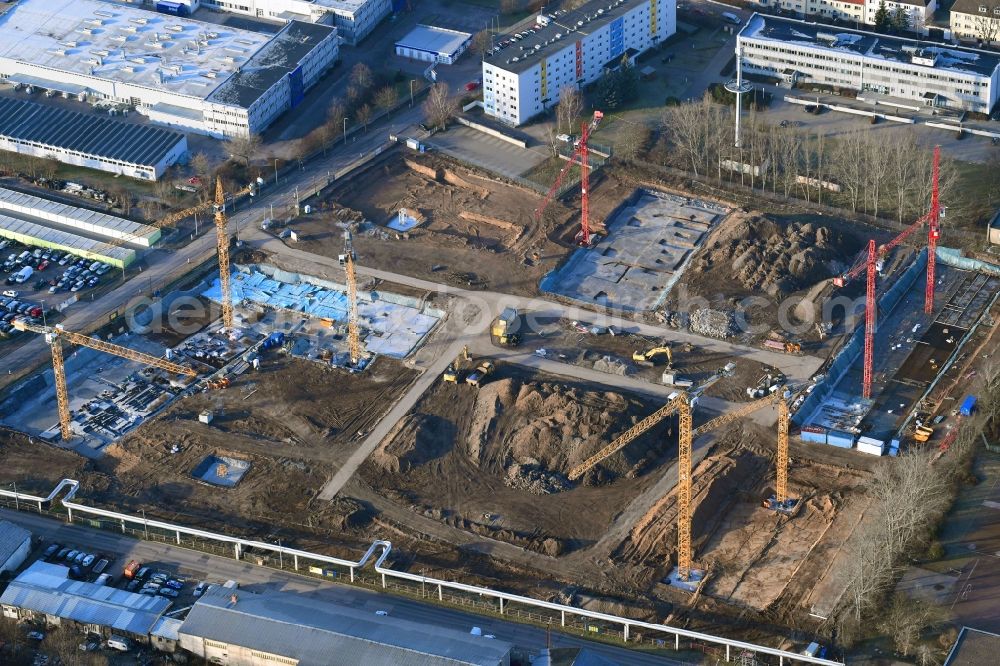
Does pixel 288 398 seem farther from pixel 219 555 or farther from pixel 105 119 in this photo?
pixel 105 119

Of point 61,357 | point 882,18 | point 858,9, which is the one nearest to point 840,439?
point 61,357

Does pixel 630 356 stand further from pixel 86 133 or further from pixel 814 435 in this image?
pixel 86 133

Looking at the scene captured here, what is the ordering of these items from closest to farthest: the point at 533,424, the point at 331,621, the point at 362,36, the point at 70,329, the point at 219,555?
1. the point at 331,621
2. the point at 219,555
3. the point at 533,424
4. the point at 70,329
5. the point at 362,36

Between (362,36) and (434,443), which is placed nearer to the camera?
(434,443)

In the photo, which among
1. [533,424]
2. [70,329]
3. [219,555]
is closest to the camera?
[219,555]

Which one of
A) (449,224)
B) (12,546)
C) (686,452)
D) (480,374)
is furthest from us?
(449,224)

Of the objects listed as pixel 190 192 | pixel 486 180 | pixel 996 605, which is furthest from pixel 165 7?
pixel 996 605
